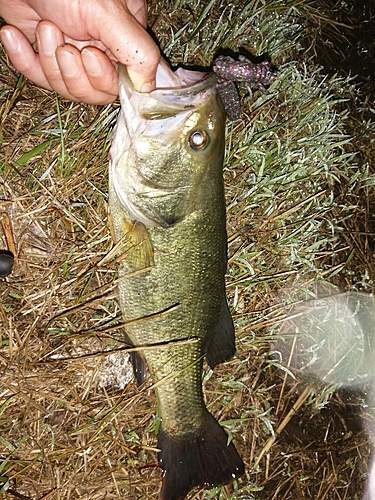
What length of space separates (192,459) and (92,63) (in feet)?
7.29

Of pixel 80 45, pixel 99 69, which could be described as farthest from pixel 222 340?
pixel 80 45

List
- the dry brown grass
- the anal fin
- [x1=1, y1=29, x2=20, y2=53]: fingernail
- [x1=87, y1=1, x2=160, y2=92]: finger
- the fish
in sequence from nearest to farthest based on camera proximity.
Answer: [x1=87, y1=1, x2=160, y2=92]: finger
the fish
[x1=1, y1=29, x2=20, y2=53]: fingernail
the anal fin
the dry brown grass

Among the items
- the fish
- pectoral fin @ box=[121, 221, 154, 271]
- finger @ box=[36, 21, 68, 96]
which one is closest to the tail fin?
the fish

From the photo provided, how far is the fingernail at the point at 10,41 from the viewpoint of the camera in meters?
2.32

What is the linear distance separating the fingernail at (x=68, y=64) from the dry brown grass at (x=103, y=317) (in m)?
0.53

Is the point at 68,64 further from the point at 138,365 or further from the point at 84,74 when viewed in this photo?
the point at 138,365

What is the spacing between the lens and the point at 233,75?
225cm

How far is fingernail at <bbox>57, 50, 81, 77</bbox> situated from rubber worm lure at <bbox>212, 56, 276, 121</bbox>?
664 millimetres

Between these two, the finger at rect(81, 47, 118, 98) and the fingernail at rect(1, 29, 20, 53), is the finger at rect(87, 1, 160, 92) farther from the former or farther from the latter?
the fingernail at rect(1, 29, 20, 53)

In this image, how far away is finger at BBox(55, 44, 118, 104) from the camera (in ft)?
7.17

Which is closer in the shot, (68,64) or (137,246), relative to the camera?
(68,64)

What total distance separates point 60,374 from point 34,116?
5.27 ft

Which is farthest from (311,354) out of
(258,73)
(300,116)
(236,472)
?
(258,73)

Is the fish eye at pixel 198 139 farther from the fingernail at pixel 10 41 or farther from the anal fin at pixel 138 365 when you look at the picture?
the anal fin at pixel 138 365
